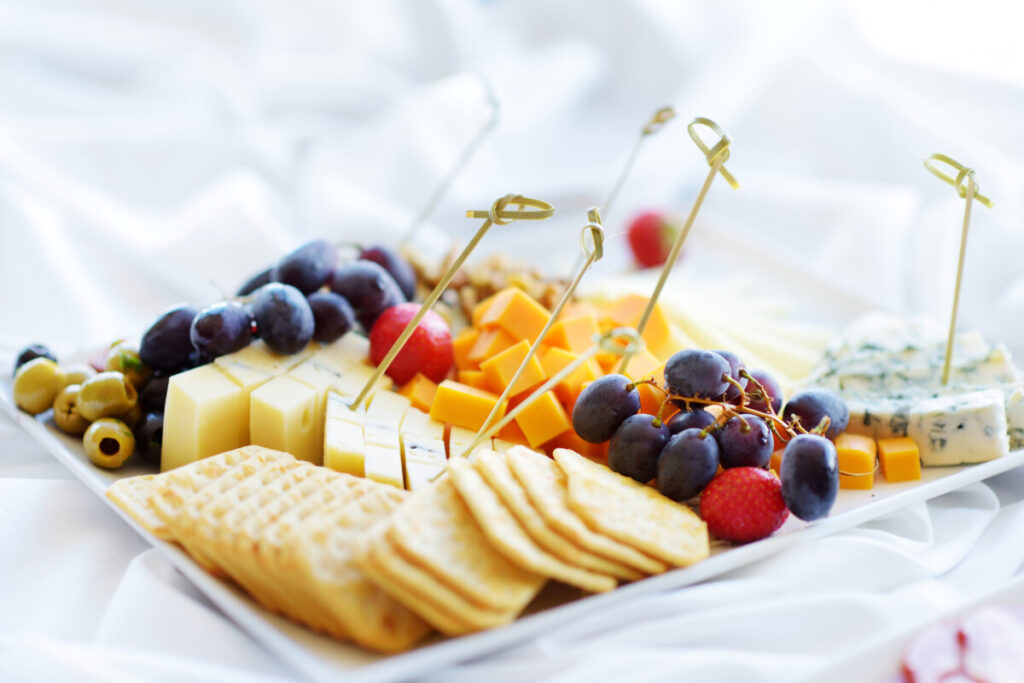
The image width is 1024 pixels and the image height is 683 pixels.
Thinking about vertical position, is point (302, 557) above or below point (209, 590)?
above

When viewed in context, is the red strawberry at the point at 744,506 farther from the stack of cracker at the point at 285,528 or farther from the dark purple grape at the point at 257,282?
the dark purple grape at the point at 257,282

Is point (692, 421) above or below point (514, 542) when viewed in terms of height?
above

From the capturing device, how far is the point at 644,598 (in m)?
1.18

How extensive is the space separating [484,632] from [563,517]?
0.18m

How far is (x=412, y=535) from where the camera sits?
1.08m

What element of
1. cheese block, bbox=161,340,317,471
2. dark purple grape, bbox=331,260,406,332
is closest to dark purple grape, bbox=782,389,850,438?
dark purple grape, bbox=331,260,406,332

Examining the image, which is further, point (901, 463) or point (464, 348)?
point (464, 348)

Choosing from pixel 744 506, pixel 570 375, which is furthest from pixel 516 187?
pixel 744 506

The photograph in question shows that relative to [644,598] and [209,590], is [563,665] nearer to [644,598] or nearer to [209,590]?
[644,598]

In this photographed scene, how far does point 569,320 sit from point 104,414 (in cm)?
85

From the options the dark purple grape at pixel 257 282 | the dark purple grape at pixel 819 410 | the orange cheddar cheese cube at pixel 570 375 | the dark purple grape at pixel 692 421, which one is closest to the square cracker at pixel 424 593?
A: the dark purple grape at pixel 692 421

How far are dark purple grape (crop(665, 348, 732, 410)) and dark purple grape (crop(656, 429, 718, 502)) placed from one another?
8 cm

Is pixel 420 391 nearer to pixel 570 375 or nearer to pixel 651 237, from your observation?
pixel 570 375

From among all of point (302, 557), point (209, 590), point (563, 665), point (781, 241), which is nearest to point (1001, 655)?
point (563, 665)
